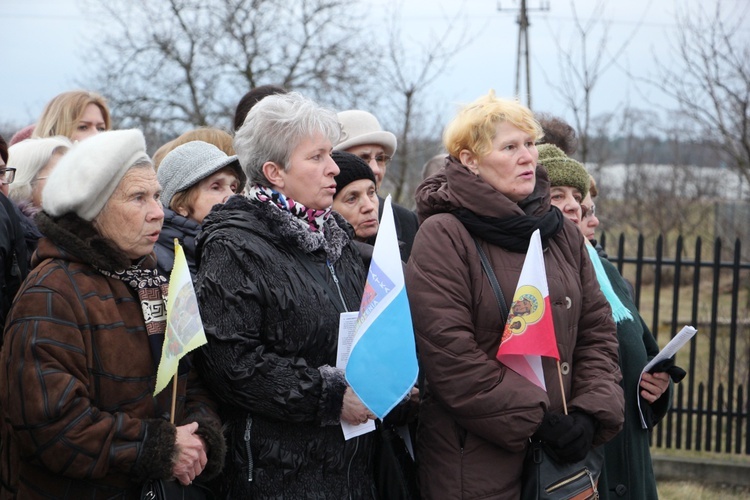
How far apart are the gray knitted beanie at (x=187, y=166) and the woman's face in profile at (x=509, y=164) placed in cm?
127

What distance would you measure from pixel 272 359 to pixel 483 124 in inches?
48.1

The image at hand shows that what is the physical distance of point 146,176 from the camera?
2738mm

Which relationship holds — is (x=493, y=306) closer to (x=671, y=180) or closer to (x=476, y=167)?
Result: (x=476, y=167)

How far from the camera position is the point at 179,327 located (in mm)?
2531

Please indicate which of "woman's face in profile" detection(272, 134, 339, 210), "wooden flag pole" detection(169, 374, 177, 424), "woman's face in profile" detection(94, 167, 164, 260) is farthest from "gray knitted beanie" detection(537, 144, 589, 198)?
"wooden flag pole" detection(169, 374, 177, 424)

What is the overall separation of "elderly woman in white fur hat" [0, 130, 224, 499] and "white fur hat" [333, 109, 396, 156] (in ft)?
6.03

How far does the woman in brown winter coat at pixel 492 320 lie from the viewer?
287 centimetres

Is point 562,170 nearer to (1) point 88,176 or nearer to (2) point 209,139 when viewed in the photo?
(2) point 209,139

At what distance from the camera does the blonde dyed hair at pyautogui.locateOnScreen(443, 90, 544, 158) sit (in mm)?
3219

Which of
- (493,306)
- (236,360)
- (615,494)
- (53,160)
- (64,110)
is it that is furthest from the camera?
(64,110)

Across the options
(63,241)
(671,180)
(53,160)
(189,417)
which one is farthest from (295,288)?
(671,180)

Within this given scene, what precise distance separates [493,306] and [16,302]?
156cm

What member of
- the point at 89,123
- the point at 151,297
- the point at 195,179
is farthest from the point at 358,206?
the point at 89,123

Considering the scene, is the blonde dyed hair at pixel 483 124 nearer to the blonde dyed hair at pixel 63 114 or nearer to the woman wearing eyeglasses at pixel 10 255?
the woman wearing eyeglasses at pixel 10 255
